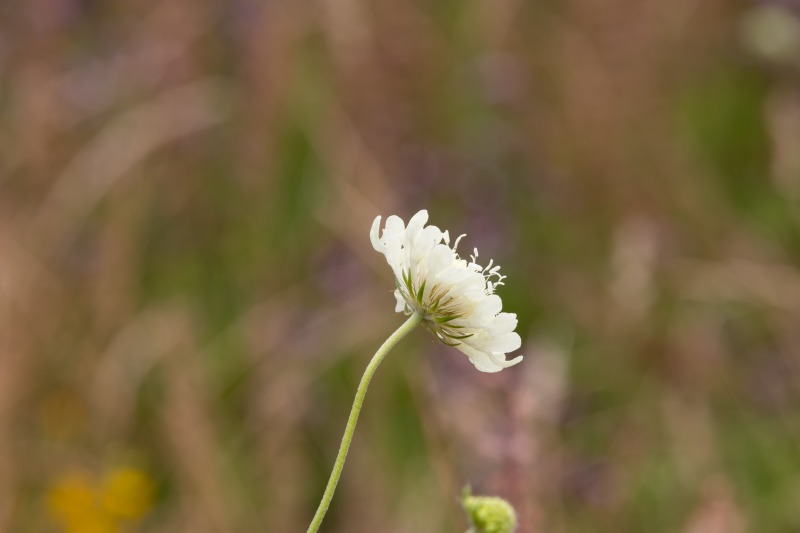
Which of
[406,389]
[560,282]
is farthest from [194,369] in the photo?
[560,282]

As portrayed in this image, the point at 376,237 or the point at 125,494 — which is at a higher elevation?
the point at 125,494

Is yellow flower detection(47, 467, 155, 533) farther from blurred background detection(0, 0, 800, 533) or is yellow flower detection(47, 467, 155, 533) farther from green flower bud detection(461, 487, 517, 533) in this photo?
green flower bud detection(461, 487, 517, 533)

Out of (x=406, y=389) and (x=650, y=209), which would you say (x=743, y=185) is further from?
(x=406, y=389)

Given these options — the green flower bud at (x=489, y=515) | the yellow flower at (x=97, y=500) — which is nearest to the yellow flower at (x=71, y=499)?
the yellow flower at (x=97, y=500)

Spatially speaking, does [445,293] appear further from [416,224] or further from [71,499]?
[71,499]

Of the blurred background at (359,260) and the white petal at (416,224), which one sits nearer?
the white petal at (416,224)

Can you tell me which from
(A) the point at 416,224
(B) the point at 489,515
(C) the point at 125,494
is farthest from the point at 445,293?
(C) the point at 125,494

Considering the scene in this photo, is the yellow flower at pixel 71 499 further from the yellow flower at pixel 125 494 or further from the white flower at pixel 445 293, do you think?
the white flower at pixel 445 293
